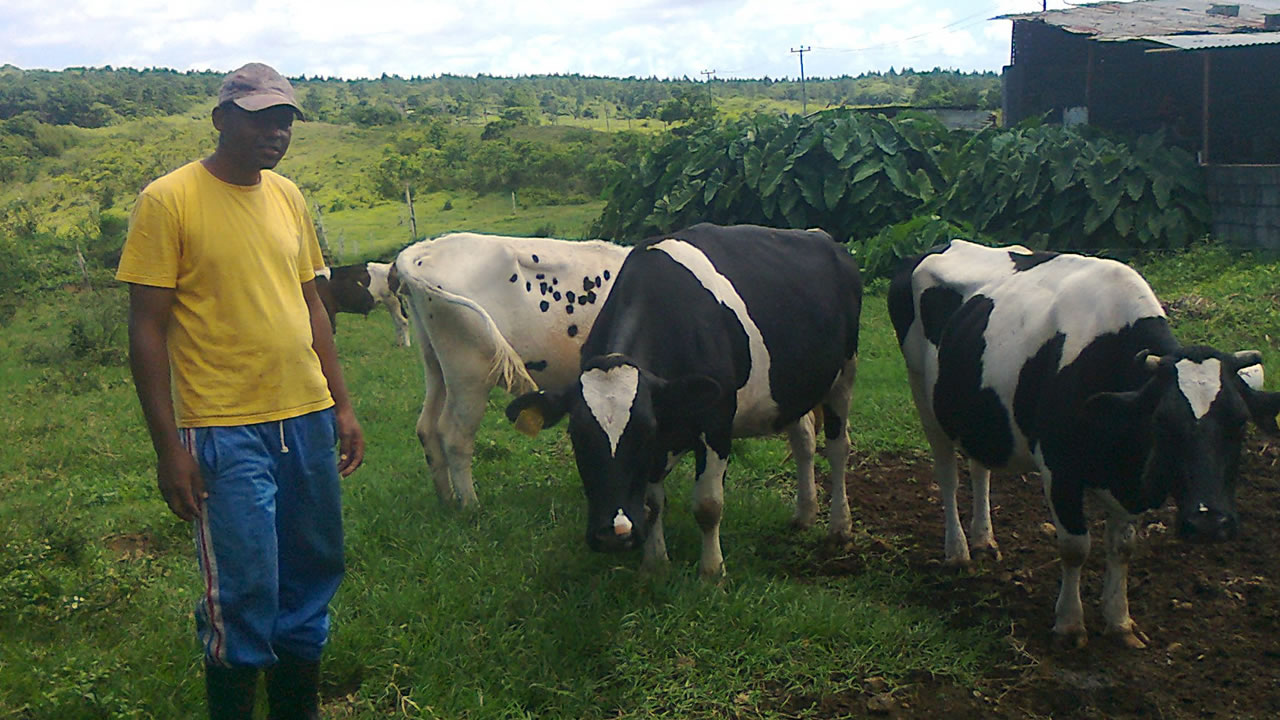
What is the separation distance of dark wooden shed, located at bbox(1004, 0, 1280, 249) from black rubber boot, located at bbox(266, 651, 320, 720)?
13.2 meters

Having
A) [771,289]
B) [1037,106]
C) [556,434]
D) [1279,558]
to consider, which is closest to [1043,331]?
[771,289]

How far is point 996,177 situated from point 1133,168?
183 centimetres

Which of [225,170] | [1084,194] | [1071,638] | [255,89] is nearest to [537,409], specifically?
[225,170]

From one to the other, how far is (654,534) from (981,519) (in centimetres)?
186

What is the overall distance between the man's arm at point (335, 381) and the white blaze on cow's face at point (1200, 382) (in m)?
3.05

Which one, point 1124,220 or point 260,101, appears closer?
point 260,101

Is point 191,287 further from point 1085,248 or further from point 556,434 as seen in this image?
point 1085,248

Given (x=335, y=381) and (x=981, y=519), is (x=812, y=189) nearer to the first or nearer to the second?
(x=981, y=519)

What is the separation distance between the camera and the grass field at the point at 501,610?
4.08 m

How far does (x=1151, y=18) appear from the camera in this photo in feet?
62.5

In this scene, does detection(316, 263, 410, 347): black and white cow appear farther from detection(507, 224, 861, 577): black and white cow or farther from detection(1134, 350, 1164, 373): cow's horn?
detection(1134, 350, 1164, 373): cow's horn

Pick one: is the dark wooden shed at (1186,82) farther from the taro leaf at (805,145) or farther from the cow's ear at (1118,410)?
the cow's ear at (1118,410)

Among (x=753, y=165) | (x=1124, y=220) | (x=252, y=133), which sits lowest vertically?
(x=1124, y=220)

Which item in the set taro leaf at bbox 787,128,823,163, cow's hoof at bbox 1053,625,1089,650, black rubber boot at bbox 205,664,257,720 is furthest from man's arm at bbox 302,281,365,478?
taro leaf at bbox 787,128,823,163
